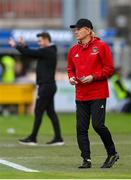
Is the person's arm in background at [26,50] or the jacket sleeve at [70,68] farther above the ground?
the jacket sleeve at [70,68]

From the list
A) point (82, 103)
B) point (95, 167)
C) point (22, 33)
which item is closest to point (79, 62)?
point (82, 103)

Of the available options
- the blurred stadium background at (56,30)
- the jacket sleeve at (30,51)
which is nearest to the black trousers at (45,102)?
the jacket sleeve at (30,51)

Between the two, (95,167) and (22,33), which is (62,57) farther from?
(95,167)

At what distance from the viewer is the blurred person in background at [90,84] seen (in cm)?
1230

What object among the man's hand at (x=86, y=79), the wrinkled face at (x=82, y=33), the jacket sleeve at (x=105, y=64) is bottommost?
the man's hand at (x=86, y=79)

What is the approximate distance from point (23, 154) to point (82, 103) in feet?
6.71

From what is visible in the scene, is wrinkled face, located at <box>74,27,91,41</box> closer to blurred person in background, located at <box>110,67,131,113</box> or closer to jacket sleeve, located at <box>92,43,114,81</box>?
jacket sleeve, located at <box>92,43,114,81</box>

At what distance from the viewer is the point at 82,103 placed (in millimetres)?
12461

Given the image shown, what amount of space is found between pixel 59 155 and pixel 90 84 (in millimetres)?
2032

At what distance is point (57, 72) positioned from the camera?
33.3 meters

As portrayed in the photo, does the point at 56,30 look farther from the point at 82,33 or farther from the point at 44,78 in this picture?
the point at 82,33

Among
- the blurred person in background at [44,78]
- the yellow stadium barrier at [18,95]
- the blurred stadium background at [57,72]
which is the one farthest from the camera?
the yellow stadium barrier at [18,95]

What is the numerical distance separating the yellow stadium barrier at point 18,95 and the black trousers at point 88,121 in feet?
51.2

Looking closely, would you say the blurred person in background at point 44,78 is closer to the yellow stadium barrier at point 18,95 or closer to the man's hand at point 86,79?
the man's hand at point 86,79
